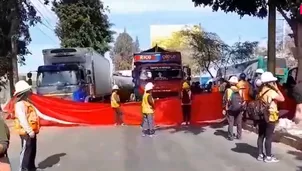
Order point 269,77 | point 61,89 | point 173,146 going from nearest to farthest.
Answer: point 269,77
point 173,146
point 61,89

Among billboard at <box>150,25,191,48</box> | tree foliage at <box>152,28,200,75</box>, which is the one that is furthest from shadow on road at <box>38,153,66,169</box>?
billboard at <box>150,25,191,48</box>

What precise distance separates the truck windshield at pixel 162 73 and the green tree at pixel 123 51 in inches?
2528

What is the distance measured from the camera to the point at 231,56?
179ft

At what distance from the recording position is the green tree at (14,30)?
26.1m

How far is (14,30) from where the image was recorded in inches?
1024

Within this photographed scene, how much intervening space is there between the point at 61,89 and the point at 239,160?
13.2 m

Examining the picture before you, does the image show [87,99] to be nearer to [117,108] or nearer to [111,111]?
[111,111]

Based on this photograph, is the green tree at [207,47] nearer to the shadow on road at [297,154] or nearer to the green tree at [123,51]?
the green tree at [123,51]

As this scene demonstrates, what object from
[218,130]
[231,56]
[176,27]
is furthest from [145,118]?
[176,27]

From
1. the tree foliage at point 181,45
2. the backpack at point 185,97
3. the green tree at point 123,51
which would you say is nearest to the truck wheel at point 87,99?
the backpack at point 185,97

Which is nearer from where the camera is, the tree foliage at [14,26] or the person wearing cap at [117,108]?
the person wearing cap at [117,108]

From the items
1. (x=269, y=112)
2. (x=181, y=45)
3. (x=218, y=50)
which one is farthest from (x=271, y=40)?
(x=181, y=45)

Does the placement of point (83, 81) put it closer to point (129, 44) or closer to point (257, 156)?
point (257, 156)

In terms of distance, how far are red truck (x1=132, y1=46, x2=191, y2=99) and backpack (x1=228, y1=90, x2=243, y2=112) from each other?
11.3 meters
